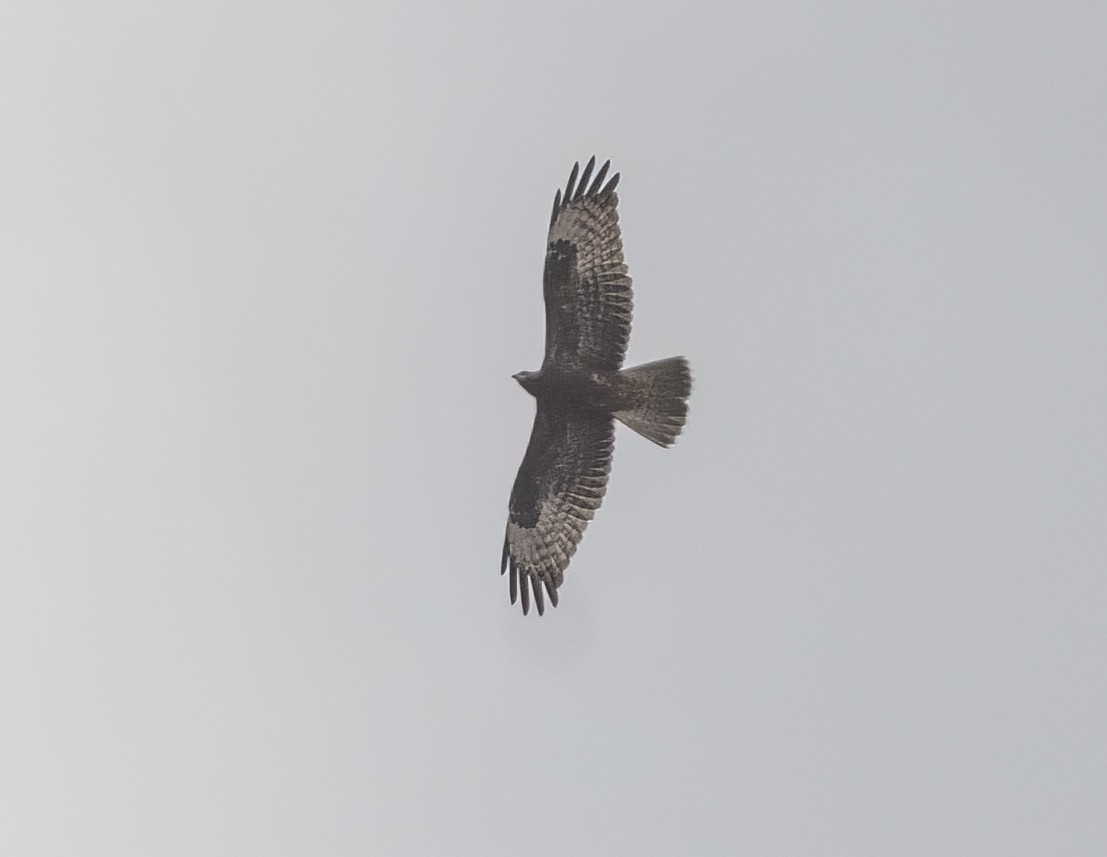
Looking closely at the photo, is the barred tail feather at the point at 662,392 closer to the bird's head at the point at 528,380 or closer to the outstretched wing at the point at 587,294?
the outstretched wing at the point at 587,294

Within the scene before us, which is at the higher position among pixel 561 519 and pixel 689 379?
pixel 689 379

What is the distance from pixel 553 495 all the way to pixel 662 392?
156 cm

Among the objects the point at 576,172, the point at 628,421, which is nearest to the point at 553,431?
the point at 628,421

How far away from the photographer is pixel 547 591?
17.9 meters

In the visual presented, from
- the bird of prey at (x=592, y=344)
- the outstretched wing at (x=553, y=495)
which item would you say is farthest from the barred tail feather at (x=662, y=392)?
the outstretched wing at (x=553, y=495)

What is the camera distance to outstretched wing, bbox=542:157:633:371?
16781mm

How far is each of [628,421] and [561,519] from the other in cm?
122

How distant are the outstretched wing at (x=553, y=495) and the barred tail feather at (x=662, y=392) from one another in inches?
21.2

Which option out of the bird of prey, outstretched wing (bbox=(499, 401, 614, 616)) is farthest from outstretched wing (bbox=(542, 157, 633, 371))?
outstretched wing (bbox=(499, 401, 614, 616))

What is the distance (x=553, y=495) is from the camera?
58.0 feet

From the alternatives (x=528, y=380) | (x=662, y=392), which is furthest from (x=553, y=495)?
(x=662, y=392)

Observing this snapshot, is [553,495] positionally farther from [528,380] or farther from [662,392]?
[662,392]

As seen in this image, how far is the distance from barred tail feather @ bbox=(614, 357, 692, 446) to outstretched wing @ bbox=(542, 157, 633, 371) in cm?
22

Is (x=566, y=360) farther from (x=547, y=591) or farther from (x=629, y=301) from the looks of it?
(x=547, y=591)
